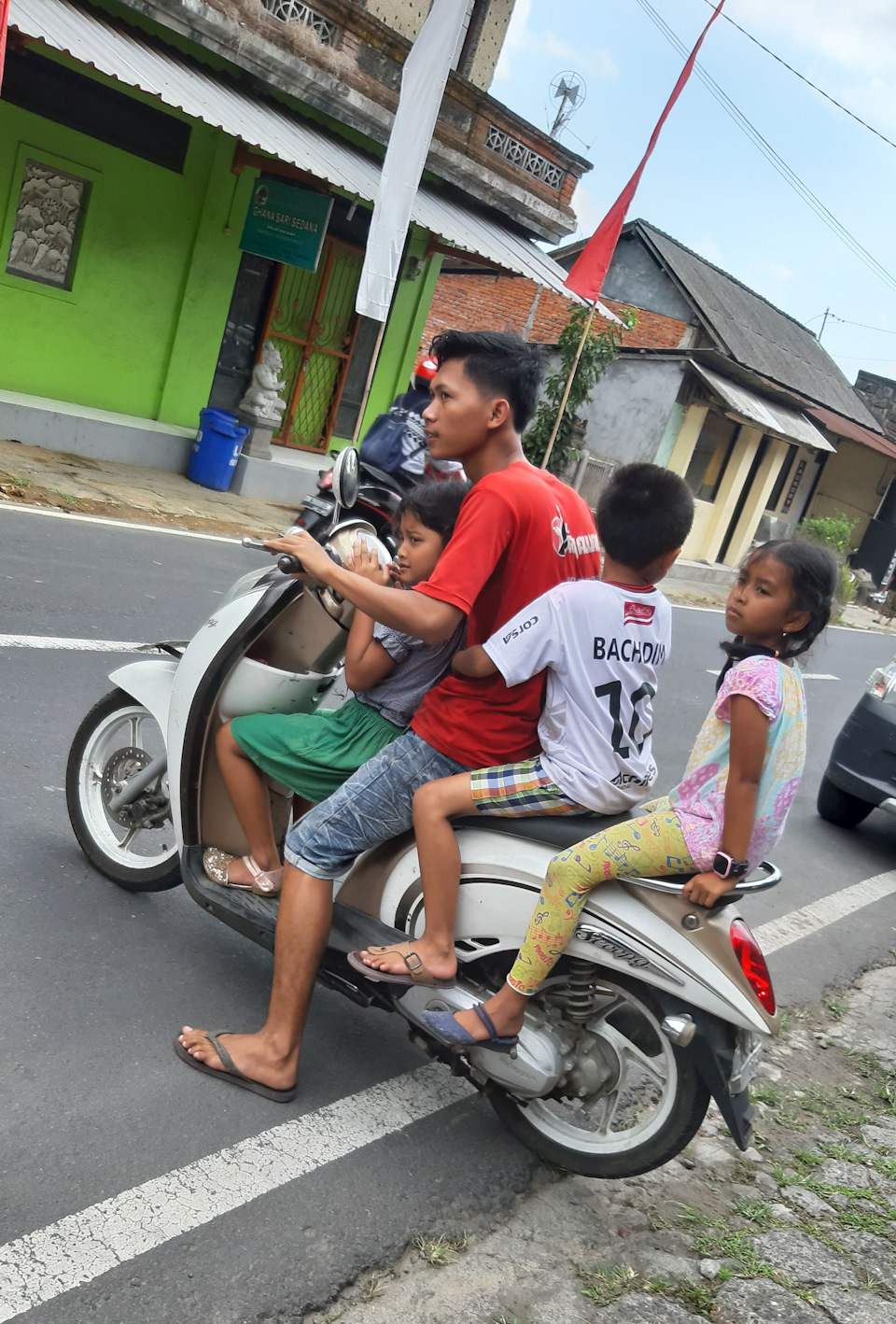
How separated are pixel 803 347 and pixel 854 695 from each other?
2207cm

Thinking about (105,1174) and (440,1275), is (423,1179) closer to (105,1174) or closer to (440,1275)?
(440,1275)

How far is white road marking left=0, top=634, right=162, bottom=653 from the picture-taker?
5.60 meters

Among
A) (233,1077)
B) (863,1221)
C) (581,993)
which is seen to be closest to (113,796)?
(233,1077)

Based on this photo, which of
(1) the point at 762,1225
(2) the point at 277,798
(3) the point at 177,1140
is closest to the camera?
(3) the point at 177,1140

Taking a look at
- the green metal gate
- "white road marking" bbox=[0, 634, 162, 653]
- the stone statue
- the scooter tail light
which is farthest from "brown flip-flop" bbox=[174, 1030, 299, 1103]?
the green metal gate

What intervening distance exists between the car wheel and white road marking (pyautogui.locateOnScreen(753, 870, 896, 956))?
60 cm

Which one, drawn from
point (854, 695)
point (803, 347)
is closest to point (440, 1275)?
point (854, 695)

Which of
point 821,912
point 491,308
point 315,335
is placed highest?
point 491,308

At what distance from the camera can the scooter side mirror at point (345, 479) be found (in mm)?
2734

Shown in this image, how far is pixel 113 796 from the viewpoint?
3701mm

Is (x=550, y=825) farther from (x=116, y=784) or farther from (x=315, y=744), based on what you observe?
(x=116, y=784)

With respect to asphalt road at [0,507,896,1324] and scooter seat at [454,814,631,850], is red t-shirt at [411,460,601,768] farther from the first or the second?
asphalt road at [0,507,896,1324]

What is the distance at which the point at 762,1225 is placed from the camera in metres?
2.94

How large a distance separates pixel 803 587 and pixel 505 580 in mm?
701
